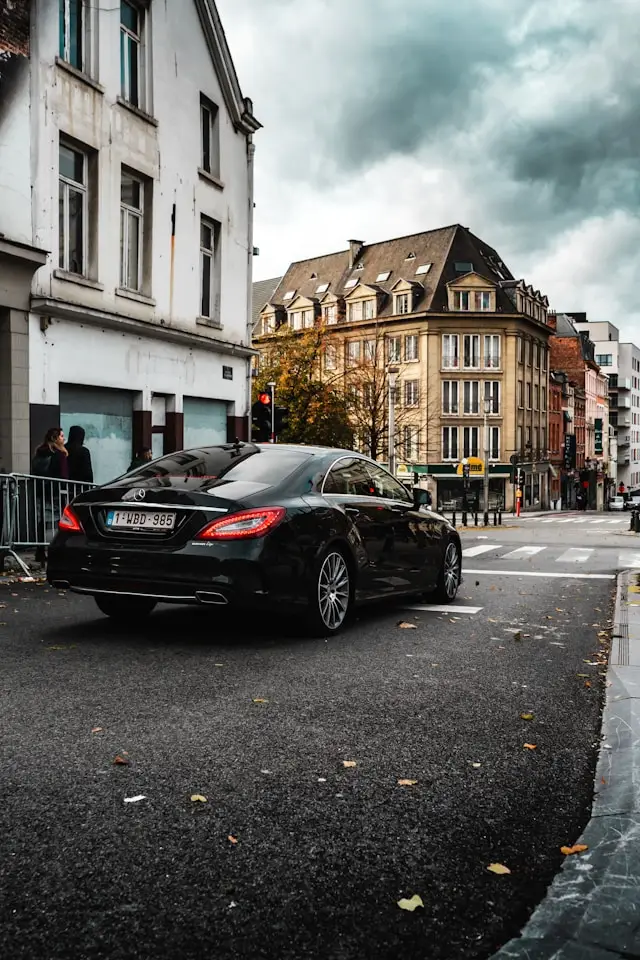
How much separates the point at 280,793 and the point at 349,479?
16.1 ft

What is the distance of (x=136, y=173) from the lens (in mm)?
19453

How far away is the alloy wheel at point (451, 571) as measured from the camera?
10.1m

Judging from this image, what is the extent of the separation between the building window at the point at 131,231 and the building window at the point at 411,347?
53631mm

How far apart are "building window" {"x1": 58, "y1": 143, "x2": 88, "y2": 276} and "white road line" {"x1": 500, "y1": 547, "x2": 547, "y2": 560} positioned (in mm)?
9410

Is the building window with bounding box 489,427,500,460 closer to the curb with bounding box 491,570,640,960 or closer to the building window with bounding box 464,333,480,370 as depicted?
the building window with bounding box 464,333,480,370

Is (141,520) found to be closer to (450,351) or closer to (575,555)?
(575,555)

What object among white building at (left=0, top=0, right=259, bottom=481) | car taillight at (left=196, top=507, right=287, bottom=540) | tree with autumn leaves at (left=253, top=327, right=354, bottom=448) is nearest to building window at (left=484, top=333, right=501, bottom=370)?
tree with autumn leaves at (left=253, top=327, right=354, bottom=448)

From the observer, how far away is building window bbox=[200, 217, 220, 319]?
22.9 meters

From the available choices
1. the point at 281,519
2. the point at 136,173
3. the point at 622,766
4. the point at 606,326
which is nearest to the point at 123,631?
the point at 281,519

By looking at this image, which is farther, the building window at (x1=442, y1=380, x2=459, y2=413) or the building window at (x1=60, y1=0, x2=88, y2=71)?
the building window at (x1=442, y1=380, x2=459, y2=413)

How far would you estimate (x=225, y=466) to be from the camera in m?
7.80

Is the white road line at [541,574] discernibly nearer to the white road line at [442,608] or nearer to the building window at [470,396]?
the white road line at [442,608]

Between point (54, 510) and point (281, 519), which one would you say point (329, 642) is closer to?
point (281, 519)

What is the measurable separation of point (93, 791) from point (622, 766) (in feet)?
7.27
